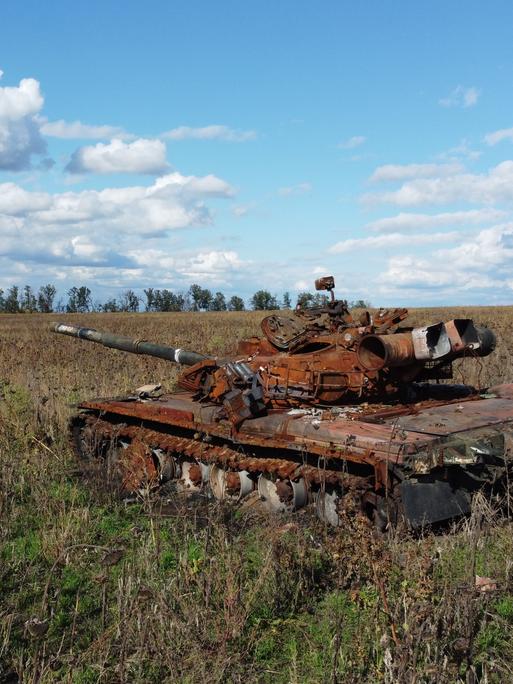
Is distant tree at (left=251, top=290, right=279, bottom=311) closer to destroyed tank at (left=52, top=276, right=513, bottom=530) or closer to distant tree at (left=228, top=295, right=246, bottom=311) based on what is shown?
distant tree at (left=228, top=295, right=246, bottom=311)

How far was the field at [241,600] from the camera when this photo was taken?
3660mm

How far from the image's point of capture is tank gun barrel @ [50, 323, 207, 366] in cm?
1015

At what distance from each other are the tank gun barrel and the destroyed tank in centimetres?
59

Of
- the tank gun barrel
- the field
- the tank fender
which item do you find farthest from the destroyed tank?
the tank gun barrel

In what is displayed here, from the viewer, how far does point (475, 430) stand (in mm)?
6574

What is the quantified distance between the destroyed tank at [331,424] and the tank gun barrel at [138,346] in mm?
587

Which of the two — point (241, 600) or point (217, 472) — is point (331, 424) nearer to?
point (217, 472)

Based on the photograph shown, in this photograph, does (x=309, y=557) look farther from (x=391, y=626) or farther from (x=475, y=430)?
(x=475, y=430)

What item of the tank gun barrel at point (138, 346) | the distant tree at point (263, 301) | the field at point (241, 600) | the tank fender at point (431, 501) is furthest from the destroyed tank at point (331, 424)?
the distant tree at point (263, 301)

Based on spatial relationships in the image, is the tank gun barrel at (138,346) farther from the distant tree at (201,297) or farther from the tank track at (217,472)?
the distant tree at (201,297)

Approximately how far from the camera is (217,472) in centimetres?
834

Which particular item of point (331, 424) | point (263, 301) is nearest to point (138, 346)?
point (331, 424)

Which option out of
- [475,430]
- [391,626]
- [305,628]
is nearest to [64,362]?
[475,430]

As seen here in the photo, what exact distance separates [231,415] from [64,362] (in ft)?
31.9
